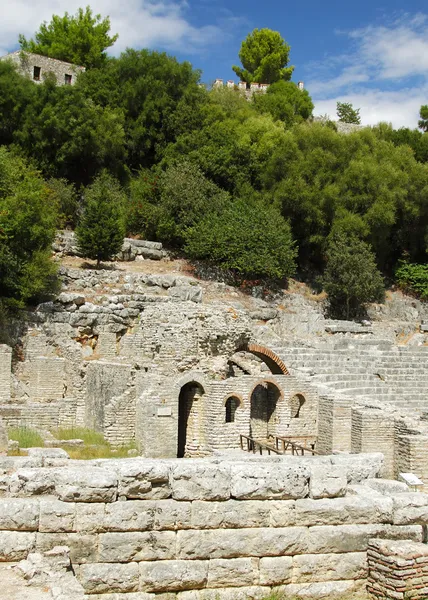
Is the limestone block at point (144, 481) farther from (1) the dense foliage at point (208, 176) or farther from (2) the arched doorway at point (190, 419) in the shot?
(1) the dense foliage at point (208, 176)

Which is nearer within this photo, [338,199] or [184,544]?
[184,544]

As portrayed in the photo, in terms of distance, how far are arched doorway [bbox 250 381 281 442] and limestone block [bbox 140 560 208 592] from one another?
1038cm

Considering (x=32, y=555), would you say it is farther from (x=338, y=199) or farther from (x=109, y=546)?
(x=338, y=199)

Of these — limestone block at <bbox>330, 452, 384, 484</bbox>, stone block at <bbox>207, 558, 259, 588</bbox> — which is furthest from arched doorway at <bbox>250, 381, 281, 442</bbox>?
stone block at <bbox>207, 558, 259, 588</bbox>

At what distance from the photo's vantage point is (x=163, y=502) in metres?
5.07

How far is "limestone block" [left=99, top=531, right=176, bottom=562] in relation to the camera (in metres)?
4.88

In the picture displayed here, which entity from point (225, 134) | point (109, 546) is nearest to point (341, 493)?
point (109, 546)

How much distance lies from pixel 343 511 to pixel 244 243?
22.2m

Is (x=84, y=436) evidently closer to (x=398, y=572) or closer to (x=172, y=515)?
(x=172, y=515)

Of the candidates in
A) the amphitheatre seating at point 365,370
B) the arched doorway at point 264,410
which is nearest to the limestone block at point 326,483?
the arched doorway at point 264,410

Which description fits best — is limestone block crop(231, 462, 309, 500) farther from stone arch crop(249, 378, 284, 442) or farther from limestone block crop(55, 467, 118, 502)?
stone arch crop(249, 378, 284, 442)

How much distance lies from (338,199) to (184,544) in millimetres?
26982

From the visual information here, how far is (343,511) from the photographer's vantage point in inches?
212

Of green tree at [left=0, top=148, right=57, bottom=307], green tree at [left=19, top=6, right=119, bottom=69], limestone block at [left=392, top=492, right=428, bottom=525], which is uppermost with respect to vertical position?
green tree at [left=19, top=6, right=119, bottom=69]
